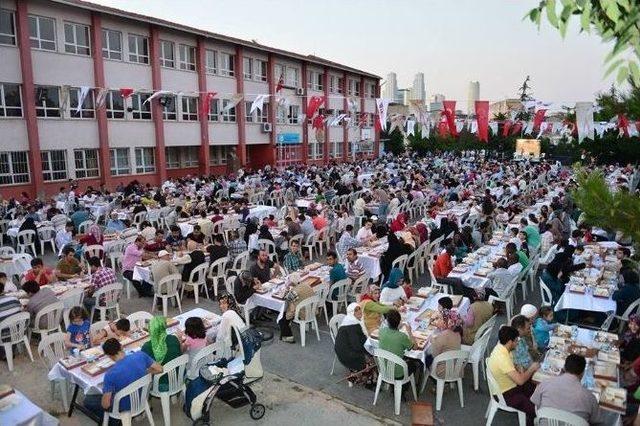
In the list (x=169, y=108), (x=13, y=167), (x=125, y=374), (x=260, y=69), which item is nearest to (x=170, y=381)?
(x=125, y=374)

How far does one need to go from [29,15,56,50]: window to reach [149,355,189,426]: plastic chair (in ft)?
68.8

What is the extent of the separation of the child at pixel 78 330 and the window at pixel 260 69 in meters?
30.0

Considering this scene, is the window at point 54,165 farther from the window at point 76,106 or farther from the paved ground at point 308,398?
the paved ground at point 308,398

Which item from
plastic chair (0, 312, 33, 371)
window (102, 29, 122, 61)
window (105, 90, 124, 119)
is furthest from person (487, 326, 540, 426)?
window (102, 29, 122, 61)

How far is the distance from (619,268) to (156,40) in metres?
25.0

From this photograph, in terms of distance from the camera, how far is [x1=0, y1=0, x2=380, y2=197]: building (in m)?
21.4

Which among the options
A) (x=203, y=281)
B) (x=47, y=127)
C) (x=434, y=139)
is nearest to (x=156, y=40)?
(x=47, y=127)

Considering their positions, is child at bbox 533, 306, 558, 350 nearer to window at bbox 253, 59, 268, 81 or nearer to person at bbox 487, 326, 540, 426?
person at bbox 487, 326, 540, 426

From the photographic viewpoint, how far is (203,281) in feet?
35.6

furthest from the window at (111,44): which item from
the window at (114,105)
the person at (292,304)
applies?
the person at (292,304)

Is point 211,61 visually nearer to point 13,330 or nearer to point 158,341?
point 13,330

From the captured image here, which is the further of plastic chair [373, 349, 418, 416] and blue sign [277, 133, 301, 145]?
blue sign [277, 133, 301, 145]

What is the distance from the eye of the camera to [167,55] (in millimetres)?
28266

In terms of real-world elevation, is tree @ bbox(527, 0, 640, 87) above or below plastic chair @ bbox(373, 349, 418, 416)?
above
